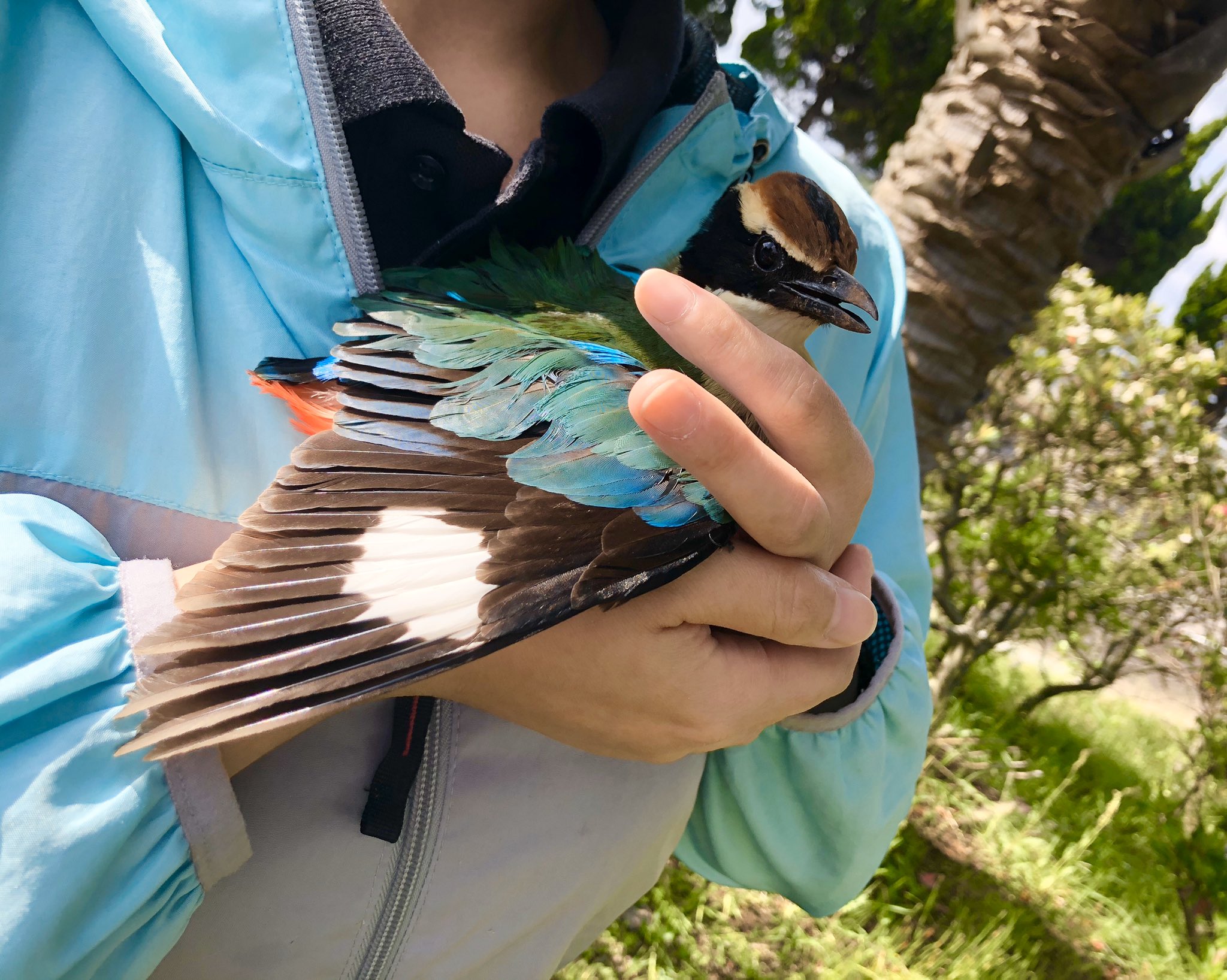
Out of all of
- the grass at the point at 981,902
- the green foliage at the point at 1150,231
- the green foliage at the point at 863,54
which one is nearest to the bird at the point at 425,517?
the grass at the point at 981,902

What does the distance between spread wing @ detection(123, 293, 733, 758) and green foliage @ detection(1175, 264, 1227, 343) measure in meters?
14.3

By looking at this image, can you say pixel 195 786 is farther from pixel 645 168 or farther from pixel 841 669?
pixel 645 168

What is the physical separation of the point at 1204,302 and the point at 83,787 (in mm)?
16016

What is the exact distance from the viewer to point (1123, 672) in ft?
17.5

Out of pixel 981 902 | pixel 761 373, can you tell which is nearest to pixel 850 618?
pixel 761 373

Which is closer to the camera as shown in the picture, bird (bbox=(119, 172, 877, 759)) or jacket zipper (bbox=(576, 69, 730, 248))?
bird (bbox=(119, 172, 877, 759))

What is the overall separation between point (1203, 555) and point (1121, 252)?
39.6ft

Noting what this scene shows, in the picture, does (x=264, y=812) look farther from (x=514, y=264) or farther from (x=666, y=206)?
(x=666, y=206)

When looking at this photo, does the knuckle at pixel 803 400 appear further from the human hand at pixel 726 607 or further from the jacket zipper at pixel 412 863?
the jacket zipper at pixel 412 863

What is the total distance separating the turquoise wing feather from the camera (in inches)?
35.6

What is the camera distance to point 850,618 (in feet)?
3.03

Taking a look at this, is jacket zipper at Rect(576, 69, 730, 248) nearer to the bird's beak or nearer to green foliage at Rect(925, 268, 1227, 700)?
the bird's beak

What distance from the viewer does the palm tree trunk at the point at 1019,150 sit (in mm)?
2191

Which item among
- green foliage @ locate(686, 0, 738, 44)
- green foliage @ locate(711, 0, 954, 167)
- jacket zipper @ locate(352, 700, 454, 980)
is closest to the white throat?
jacket zipper @ locate(352, 700, 454, 980)
